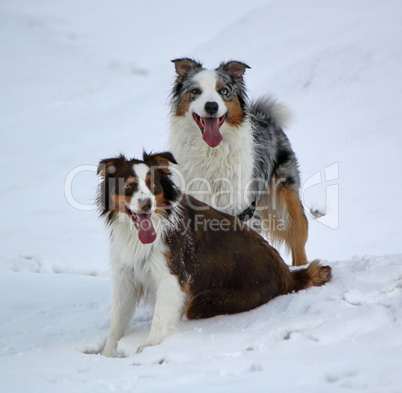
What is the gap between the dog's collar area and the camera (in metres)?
6.07

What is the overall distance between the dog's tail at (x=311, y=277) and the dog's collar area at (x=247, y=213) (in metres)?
0.95

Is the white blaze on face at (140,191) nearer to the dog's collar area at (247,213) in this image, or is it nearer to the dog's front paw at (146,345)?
the dog's front paw at (146,345)

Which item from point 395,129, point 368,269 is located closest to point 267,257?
point 368,269

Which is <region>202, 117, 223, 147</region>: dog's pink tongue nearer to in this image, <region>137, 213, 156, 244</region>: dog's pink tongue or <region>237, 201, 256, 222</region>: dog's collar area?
<region>237, 201, 256, 222</region>: dog's collar area

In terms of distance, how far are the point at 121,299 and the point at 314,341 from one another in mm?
1581

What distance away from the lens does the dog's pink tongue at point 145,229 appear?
470 cm

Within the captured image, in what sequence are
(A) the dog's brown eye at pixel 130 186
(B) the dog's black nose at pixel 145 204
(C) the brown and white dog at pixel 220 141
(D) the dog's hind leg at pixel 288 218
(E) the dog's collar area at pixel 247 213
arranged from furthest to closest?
1. (D) the dog's hind leg at pixel 288 218
2. (E) the dog's collar area at pixel 247 213
3. (C) the brown and white dog at pixel 220 141
4. (A) the dog's brown eye at pixel 130 186
5. (B) the dog's black nose at pixel 145 204

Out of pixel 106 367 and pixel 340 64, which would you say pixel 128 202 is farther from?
pixel 340 64

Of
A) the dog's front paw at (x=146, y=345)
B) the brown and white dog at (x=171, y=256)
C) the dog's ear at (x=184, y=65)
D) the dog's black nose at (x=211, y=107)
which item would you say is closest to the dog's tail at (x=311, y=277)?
the brown and white dog at (x=171, y=256)

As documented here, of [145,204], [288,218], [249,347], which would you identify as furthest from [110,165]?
[288,218]

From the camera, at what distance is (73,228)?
37.6 feet

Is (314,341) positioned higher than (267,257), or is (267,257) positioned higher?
(267,257)

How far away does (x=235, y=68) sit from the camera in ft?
20.1

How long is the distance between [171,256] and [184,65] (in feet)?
7.11
